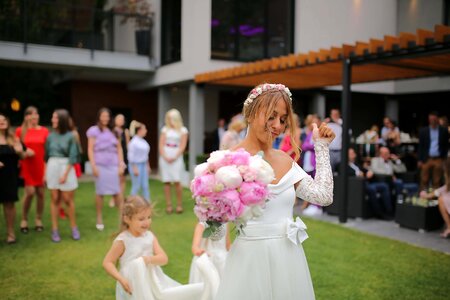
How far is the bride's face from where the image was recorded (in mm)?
2199

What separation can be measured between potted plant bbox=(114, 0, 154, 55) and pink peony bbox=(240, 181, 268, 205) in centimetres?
1413

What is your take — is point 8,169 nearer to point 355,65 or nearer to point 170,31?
point 355,65

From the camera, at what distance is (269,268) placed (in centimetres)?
222

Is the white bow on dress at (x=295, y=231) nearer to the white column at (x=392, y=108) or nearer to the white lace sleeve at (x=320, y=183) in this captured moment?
the white lace sleeve at (x=320, y=183)

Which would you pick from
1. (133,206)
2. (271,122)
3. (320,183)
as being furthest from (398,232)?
(271,122)

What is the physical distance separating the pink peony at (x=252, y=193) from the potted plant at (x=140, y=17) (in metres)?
14.1

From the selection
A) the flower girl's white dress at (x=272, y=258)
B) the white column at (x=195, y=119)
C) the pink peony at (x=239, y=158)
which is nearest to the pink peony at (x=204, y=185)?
the pink peony at (x=239, y=158)

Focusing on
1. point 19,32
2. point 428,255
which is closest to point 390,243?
point 428,255

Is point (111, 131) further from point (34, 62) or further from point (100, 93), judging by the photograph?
point (100, 93)

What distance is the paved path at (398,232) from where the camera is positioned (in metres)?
6.46

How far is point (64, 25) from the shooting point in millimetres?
14977

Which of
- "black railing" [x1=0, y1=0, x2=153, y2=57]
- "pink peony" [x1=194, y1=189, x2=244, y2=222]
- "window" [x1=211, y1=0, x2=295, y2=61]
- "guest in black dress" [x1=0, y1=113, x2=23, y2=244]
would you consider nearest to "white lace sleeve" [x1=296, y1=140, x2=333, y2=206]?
"pink peony" [x1=194, y1=189, x2=244, y2=222]

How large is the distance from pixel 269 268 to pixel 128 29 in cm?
1632

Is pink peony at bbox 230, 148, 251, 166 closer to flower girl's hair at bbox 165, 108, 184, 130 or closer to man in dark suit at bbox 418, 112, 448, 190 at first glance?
flower girl's hair at bbox 165, 108, 184, 130
